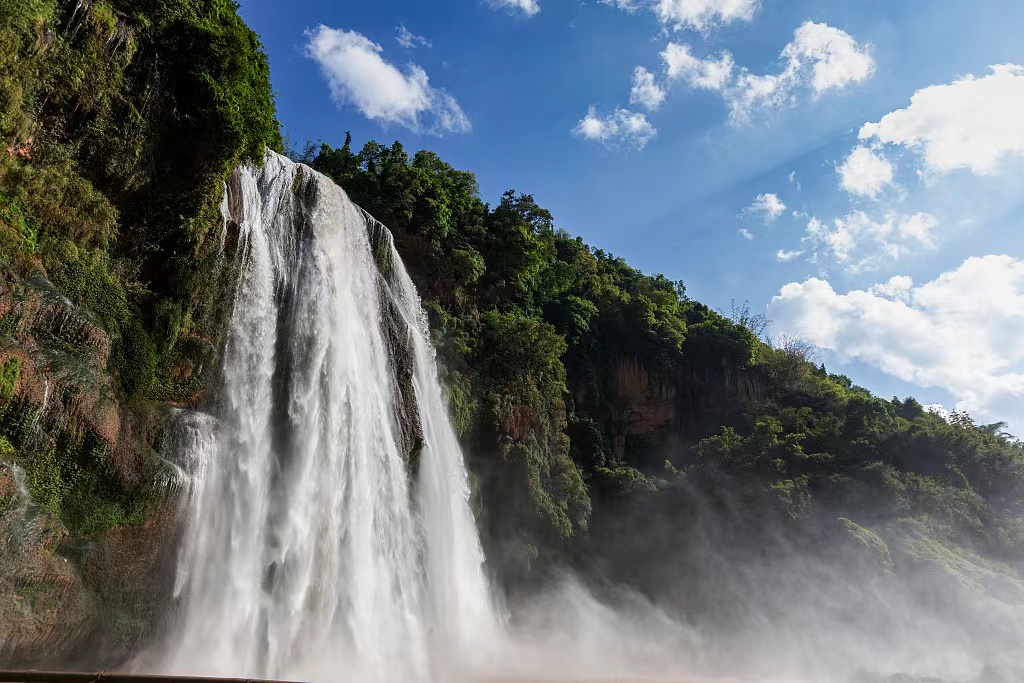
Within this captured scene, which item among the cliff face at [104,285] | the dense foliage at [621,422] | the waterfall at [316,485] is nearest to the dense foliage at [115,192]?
the cliff face at [104,285]

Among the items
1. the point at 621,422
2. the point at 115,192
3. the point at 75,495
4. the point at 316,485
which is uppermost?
the point at 115,192

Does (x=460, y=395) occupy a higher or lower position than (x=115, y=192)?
lower

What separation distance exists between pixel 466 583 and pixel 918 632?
1391 cm

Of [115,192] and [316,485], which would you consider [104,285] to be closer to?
[115,192]

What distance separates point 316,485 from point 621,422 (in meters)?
18.9

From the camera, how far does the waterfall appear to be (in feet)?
32.6

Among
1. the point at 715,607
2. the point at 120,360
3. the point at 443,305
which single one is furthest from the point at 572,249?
the point at 120,360

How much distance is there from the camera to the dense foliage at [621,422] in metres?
19.8

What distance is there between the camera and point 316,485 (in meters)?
11.4

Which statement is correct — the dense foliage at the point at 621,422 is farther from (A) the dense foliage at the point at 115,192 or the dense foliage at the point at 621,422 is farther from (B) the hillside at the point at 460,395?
(A) the dense foliage at the point at 115,192

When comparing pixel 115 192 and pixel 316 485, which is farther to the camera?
pixel 316 485

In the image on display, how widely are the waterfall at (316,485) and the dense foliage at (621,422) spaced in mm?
3794

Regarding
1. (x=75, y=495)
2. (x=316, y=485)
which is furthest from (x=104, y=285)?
(x=316, y=485)

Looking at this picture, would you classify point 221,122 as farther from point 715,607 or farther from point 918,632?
point 918,632
